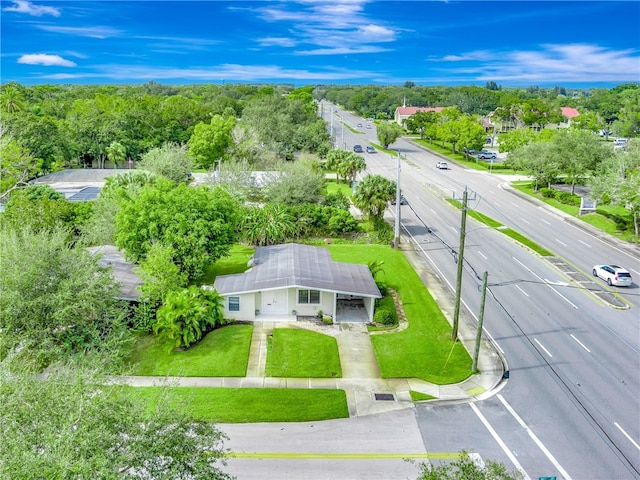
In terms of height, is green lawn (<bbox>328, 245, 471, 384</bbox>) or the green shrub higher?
the green shrub

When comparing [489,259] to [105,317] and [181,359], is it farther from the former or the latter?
[105,317]

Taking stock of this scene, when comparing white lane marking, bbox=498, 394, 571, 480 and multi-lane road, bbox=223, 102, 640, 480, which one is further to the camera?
multi-lane road, bbox=223, 102, 640, 480

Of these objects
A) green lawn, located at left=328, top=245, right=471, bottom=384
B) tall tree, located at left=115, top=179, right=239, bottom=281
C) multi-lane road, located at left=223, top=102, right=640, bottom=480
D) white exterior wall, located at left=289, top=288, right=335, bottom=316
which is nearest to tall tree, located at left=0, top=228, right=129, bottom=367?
tall tree, located at left=115, top=179, right=239, bottom=281

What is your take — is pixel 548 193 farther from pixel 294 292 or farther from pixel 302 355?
pixel 302 355

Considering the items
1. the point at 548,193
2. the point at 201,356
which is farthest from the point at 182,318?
the point at 548,193

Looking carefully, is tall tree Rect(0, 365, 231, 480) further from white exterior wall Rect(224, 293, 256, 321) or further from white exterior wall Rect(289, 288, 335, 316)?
white exterior wall Rect(289, 288, 335, 316)

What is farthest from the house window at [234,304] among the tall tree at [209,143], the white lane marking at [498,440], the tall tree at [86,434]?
the tall tree at [209,143]

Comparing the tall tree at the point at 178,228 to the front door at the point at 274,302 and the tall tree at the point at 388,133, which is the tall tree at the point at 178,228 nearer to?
the front door at the point at 274,302
